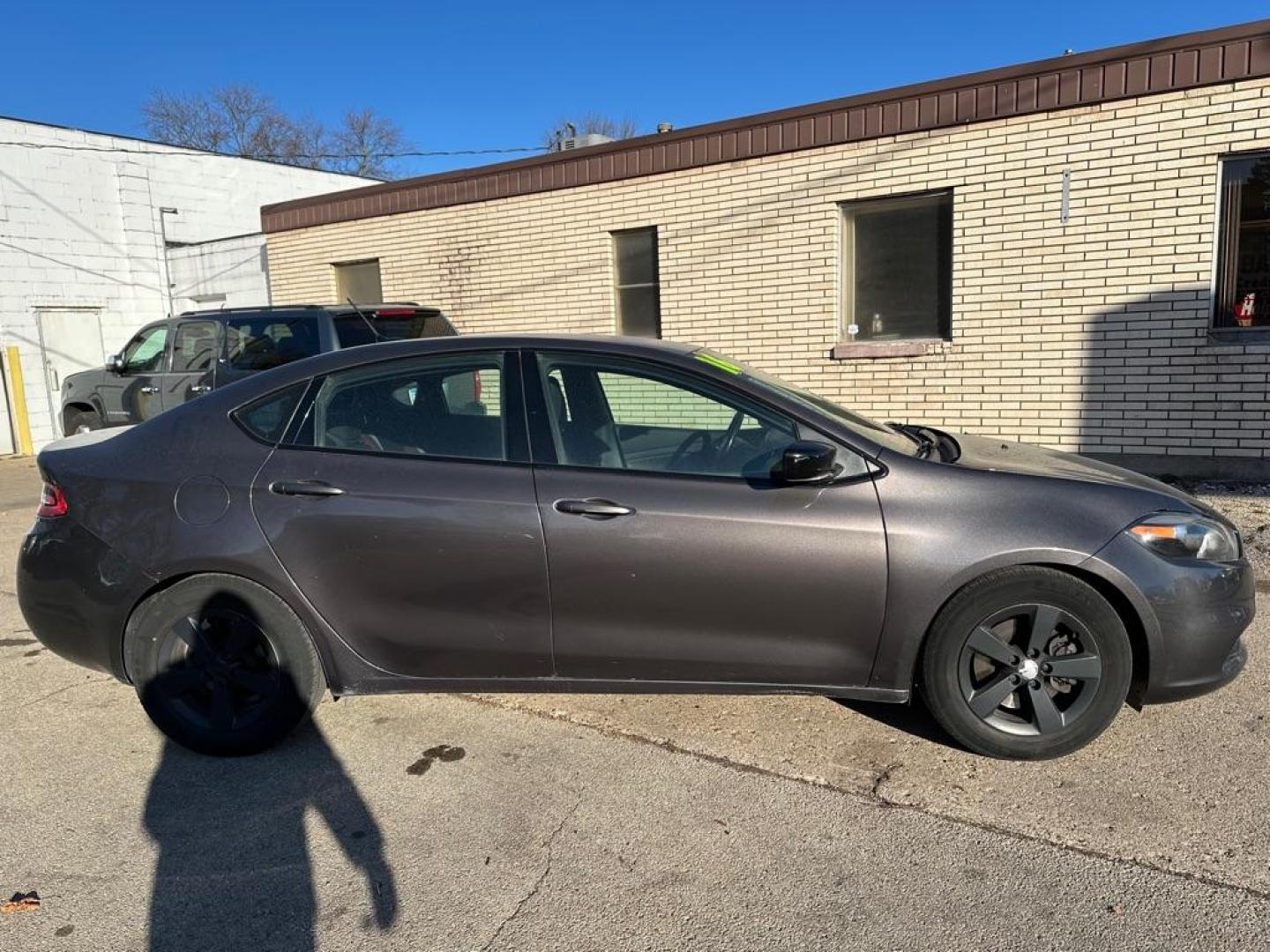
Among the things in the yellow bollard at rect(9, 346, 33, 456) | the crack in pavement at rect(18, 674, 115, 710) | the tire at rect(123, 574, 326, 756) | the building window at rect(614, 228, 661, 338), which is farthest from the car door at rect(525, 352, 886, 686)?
the yellow bollard at rect(9, 346, 33, 456)

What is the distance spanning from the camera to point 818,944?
8.04ft

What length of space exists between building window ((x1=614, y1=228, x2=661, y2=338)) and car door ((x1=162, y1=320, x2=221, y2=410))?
13.6ft

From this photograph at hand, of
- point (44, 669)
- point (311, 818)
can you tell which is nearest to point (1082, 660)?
point (311, 818)

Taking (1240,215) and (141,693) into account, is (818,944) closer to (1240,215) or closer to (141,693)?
(141,693)

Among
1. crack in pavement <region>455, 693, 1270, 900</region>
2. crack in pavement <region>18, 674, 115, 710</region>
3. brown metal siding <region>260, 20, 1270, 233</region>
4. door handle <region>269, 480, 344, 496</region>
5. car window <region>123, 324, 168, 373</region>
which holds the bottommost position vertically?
crack in pavement <region>455, 693, 1270, 900</region>

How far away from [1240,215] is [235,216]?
1548 centimetres

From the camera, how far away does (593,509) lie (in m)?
3.27

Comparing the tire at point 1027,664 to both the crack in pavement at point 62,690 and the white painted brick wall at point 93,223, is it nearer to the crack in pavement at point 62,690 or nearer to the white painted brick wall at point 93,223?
the crack in pavement at point 62,690

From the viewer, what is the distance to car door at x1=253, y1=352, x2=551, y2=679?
10.9ft

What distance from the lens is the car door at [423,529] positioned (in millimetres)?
3334

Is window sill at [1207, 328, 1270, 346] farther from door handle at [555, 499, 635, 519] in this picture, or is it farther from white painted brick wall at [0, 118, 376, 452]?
white painted brick wall at [0, 118, 376, 452]

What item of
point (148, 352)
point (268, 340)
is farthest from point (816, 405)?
point (148, 352)

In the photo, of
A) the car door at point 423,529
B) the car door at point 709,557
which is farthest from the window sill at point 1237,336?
the car door at point 423,529

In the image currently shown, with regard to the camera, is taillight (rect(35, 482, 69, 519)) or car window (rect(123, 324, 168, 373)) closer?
taillight (rect(35, 482, 69, 519))
